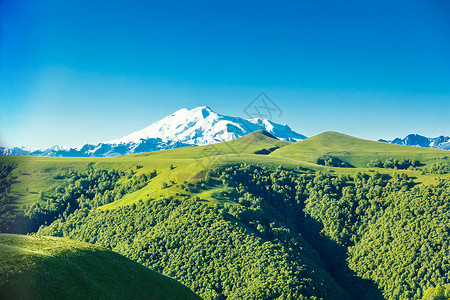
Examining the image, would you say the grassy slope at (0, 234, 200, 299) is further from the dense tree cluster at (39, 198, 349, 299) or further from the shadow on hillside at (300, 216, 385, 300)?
the shadow on hillside at (300, 216, 385, 300)

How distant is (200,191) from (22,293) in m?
146

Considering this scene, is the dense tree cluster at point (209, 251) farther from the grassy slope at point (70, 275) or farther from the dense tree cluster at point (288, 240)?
the grassy slope at point (70, 275)

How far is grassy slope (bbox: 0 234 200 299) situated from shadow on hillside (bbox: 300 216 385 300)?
10340 centimetres

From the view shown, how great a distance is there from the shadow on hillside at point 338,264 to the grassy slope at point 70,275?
10340cm

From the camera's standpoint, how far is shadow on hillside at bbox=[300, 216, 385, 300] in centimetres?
14162

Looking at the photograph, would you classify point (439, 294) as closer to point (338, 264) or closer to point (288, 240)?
point (288, 240)

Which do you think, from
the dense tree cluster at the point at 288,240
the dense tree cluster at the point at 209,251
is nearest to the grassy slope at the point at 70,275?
the dense tree cluster at the point at 209,251

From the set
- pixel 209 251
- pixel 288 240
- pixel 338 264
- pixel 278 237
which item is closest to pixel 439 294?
pixel 288 240

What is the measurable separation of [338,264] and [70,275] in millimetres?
153472

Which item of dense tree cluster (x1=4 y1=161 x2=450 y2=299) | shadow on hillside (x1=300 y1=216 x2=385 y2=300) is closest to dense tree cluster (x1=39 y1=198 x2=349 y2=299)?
dense tree cluster (x1=4 y1=161 x2=450 y2=299)

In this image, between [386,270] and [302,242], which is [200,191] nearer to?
[302,242]

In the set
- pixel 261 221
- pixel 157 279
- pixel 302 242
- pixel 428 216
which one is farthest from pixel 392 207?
pixel 157 279

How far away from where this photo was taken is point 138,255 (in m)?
133

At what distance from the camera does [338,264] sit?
166375 millimetres
